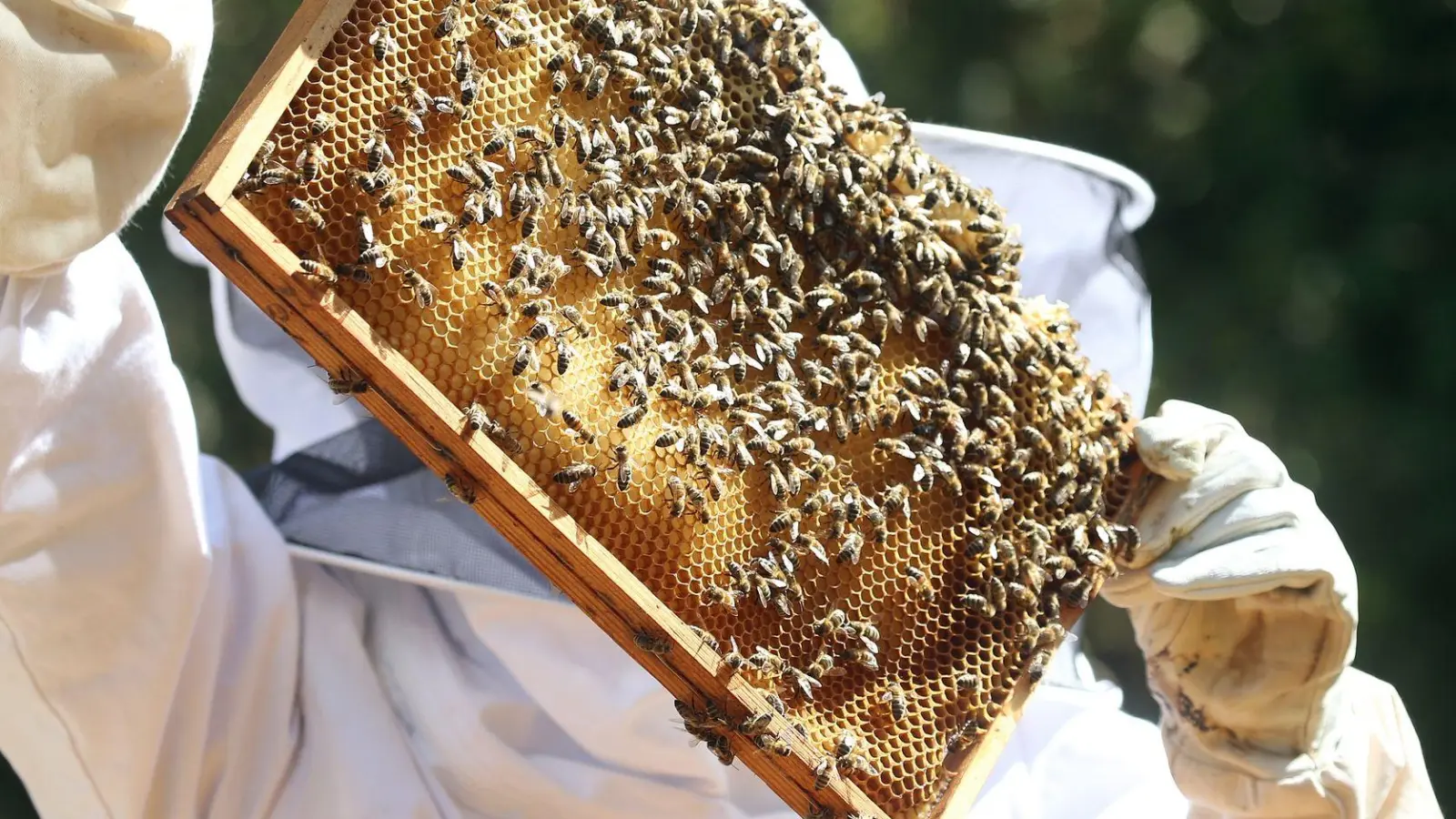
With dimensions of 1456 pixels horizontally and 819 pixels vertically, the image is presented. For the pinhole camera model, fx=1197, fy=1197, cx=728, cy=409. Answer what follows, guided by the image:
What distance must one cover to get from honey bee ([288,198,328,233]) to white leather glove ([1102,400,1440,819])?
139 centimetres

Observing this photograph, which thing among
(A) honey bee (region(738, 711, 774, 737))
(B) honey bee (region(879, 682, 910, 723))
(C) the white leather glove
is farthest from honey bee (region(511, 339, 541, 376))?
(C) the white leather glove

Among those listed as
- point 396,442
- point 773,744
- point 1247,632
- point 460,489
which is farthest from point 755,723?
point 396,442

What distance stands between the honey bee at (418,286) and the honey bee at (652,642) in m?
0.33

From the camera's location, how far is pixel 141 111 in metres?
1.78

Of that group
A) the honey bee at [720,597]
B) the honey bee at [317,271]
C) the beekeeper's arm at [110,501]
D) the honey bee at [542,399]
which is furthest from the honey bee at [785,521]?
the beekeeper's arm at [110,501]

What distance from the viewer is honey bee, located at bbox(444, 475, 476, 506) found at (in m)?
1.68

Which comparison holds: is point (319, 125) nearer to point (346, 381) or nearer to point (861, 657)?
point (346, 381)

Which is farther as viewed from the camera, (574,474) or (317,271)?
(574,474)

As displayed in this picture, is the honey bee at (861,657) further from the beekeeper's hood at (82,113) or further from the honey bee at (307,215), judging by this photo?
the beekeeper's hood at (82,113)

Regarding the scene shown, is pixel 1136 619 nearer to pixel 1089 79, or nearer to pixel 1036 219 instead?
pixel 1036 219

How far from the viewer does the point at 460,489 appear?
168 cm

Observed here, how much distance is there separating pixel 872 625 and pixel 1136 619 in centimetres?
67

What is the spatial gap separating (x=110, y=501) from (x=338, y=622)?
0.55 meters

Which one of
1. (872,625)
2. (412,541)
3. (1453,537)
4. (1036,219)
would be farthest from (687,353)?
(1453,537)
